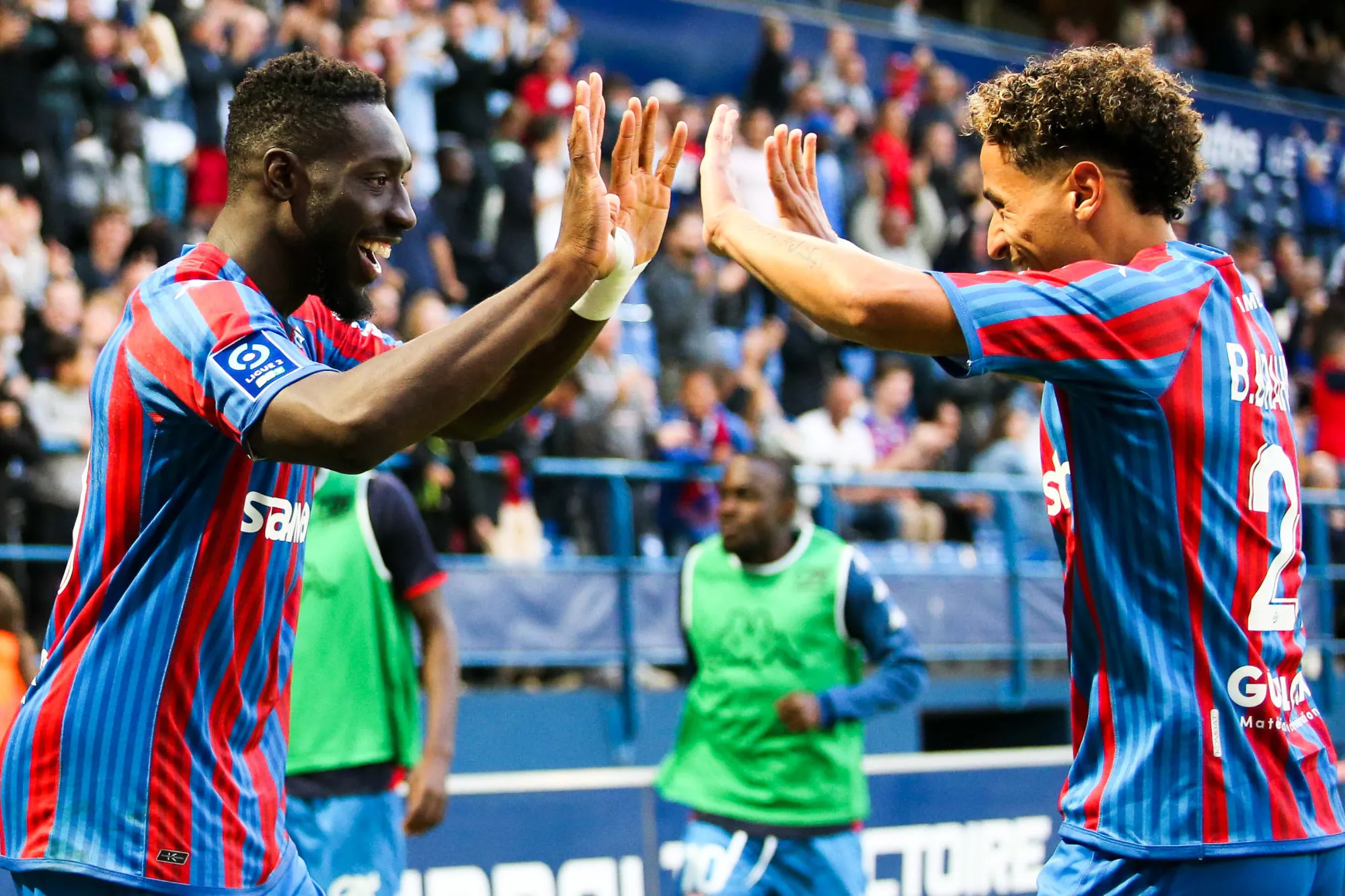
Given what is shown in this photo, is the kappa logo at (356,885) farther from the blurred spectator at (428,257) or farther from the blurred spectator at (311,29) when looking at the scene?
the blurred spectator at (311,29)

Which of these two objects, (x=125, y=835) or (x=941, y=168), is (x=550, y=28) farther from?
(x=125, y=835)

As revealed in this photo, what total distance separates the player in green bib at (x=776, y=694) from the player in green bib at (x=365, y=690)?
1.18 m

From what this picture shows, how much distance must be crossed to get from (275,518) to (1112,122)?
5.38ft

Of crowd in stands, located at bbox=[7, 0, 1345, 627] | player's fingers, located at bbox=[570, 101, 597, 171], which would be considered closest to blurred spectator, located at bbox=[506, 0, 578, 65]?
Answer: crowd in stands, located at bbox=[7, 0, 1345, 627]

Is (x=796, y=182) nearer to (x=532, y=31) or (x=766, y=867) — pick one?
(x=766, y=867)

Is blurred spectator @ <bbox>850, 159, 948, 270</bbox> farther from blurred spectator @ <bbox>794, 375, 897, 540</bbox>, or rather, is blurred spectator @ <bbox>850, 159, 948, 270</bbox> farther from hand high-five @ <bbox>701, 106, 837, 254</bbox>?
hand high-five @ <bbox>701, 106, 837, 254</bbox>

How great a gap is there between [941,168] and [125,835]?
13119mm

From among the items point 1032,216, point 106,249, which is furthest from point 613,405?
point 1032,216

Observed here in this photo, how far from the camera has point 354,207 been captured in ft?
9.39

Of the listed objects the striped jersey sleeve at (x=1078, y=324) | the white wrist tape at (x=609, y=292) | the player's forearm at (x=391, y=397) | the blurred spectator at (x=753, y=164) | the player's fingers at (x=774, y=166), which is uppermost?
the blurred spectator at (x=753, y=164)

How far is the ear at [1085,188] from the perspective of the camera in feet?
9.88

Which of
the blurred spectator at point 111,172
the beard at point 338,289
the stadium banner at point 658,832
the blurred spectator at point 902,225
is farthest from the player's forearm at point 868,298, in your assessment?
the blurred spectator at point 902,225

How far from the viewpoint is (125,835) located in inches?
106

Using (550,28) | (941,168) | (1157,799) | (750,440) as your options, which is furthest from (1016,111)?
(941,168)
